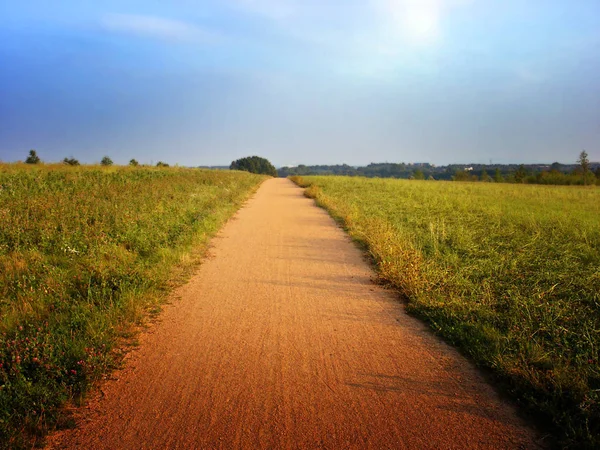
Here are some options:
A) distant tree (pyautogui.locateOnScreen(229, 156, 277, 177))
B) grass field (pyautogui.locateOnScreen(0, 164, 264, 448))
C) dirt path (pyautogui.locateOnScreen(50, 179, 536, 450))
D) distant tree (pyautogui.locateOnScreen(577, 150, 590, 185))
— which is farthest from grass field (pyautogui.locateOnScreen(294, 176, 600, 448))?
distant tree (pyautogui.locateOnScreen(229, 156, 277, 177))

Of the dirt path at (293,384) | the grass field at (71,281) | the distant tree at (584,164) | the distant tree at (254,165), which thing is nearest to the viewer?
the dirt path at (293,384)

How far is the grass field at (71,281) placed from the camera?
8.76 feet

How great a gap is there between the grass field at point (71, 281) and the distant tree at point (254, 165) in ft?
340

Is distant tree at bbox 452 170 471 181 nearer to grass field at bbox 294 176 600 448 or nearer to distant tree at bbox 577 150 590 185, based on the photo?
distant tree at bbox 577 150 590 185

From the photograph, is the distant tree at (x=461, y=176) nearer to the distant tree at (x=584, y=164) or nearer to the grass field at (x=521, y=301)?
the distant tree at (x=584, y=164)

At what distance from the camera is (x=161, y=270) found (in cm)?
540

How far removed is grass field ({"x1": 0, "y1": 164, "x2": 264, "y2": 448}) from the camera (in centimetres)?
267

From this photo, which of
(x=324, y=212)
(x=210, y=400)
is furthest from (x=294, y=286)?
(x=324, y=212)

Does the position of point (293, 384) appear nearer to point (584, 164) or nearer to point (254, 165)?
point (584, 164)

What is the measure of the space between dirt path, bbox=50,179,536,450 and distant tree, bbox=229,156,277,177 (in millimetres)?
108747

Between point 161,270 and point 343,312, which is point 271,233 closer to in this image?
point 161,270

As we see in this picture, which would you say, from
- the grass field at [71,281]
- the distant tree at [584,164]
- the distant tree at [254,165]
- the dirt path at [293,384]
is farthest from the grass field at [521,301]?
the distant tree at [254,165]

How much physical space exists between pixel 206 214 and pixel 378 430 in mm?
9011

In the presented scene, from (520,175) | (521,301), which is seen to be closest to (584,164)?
(520,175)
